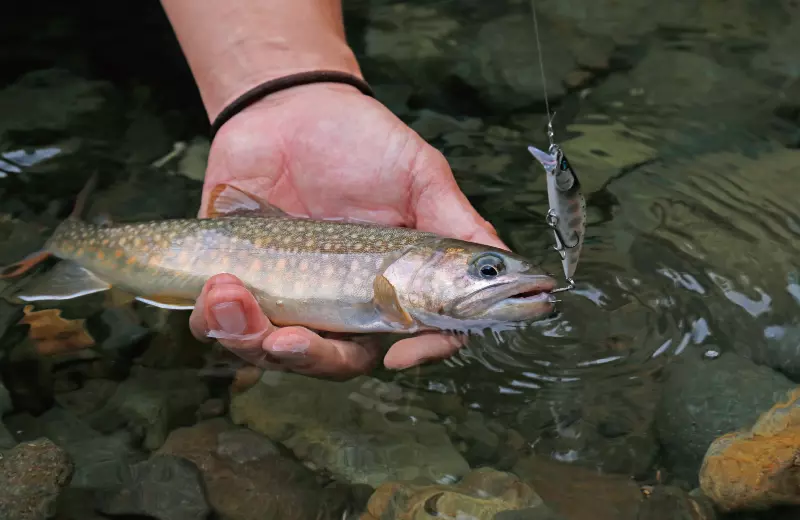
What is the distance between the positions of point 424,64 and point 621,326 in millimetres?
2962

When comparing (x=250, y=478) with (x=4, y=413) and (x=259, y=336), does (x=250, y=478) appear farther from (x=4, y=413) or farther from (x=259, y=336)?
(x=4, y=413)

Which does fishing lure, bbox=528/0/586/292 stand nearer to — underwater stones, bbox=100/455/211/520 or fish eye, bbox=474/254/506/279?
fish eye, bbox=474/254/506/279

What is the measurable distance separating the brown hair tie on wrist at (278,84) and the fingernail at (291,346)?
1.60 meters

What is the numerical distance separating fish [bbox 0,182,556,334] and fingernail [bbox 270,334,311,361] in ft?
0.96

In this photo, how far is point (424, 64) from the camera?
5672 mm

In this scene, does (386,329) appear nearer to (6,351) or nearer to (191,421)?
(191,421)

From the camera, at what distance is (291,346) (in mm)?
2725

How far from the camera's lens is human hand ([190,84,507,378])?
280cm

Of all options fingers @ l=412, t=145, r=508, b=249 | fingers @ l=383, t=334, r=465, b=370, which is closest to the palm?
fingers @ l=412, t=145, r=508, b=249

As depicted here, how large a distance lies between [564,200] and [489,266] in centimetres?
38

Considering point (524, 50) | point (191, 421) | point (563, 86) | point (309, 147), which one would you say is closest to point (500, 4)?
point (524, 50)

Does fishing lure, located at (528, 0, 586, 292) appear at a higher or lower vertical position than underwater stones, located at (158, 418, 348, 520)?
higher

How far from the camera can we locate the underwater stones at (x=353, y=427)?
3178 millimetres

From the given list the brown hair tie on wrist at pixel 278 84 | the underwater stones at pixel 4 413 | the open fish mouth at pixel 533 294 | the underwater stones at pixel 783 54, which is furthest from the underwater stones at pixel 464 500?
the underwater stones at pixel 783 54
